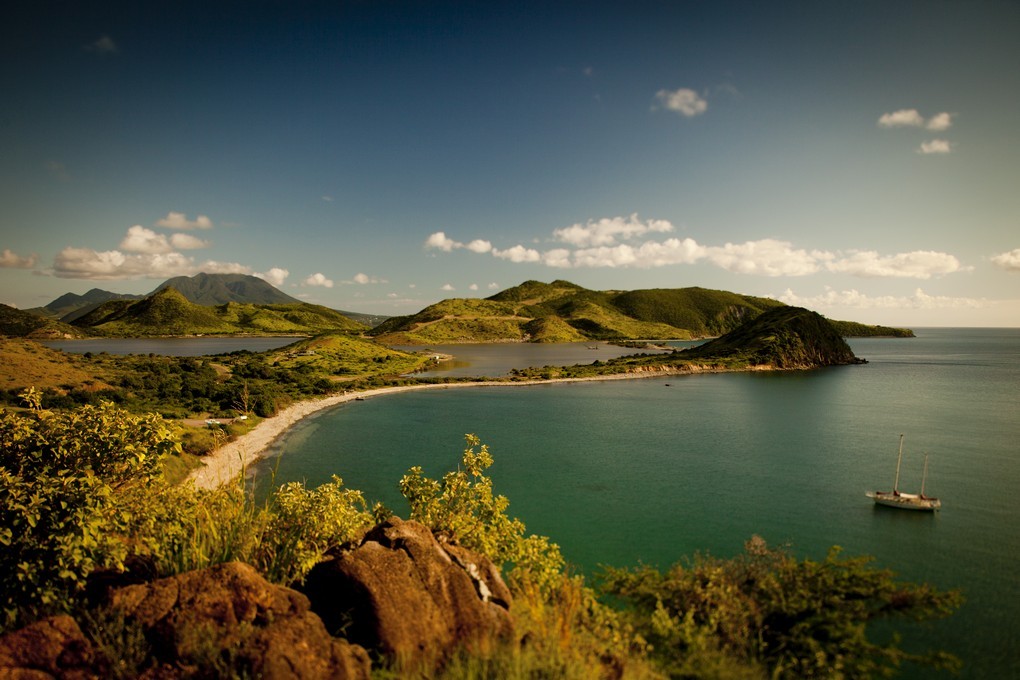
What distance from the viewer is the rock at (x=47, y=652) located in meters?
8.56

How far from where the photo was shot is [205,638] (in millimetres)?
9320

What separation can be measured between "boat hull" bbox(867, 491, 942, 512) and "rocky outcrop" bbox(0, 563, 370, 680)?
165ft

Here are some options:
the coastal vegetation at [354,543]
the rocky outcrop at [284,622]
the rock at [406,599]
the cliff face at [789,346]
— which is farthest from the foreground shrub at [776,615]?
the cliff face at [789,346]

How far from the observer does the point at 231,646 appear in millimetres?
9328

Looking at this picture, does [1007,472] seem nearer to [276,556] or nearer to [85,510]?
[276,556]

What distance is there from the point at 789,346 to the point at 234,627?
653ft

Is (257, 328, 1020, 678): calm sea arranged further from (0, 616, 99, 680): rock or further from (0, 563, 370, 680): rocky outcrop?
(0, 616, 99, 680): rock

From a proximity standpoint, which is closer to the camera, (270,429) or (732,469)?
(732,469)

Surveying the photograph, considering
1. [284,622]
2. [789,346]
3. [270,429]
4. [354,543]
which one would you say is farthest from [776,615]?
[789,346]

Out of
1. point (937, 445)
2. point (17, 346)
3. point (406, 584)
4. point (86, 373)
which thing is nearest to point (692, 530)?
point (406, 584)

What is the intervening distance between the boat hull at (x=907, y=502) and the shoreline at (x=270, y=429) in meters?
52.3

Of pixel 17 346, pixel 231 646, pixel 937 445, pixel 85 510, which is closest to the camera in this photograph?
pixel 231 646

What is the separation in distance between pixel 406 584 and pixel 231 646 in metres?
4.33

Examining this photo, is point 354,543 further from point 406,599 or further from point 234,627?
point 234,627
